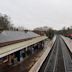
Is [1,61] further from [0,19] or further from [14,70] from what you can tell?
[0,19]

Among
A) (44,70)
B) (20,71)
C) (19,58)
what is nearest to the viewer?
(20,71)

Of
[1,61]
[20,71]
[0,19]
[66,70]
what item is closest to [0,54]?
[1,61]

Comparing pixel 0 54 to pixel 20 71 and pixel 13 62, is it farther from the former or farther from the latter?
pixel 13 62

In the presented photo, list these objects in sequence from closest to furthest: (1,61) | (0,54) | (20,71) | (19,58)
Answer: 1. (0,54)
2. (1,61)
3. (20,71)
4. (19,58)

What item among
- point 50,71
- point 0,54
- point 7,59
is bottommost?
point 50,71

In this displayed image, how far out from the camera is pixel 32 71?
18844 millimetres

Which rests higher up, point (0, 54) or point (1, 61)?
point (0, 54)

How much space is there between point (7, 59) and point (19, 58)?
5.55 m

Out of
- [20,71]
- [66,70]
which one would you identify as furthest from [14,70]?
[66,70]

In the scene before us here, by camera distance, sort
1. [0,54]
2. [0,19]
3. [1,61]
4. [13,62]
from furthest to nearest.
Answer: [0,19]
[13,62]
[1,61]
[0,54]

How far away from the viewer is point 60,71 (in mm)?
Answer: 21156

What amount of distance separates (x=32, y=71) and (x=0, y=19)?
6853 cm

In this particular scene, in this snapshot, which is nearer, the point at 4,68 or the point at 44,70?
the point at 4,68

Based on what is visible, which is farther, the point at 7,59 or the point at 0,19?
the point at 0,19
